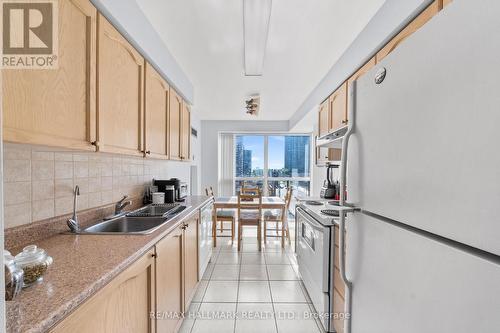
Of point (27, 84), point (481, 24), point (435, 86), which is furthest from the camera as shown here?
point (27, 84)

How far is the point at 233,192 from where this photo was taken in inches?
224

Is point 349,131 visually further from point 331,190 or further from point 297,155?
point 297,155

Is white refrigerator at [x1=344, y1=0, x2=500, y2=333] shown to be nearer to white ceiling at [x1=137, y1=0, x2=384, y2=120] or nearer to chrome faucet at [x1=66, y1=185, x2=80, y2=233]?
white ceiling at [x1=137, y1=0, x2=384, y2=120]

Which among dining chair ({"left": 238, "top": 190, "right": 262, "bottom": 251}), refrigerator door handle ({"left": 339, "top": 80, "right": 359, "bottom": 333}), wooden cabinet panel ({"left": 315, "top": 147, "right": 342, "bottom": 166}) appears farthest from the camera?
dining chair ({"left": 238, "top": 190, "right": 262, "bottom": 251})

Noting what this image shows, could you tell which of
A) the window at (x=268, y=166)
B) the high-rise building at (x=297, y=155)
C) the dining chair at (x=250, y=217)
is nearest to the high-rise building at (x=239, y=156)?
the window at (x=268, y=166)

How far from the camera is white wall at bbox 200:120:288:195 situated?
5508 mm

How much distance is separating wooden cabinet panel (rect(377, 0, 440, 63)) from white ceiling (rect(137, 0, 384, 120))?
31 cm

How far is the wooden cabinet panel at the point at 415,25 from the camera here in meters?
1.16

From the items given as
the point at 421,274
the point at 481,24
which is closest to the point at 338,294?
the point at 421,274

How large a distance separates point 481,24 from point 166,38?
213cm

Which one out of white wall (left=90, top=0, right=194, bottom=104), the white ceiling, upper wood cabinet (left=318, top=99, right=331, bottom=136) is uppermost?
the white ceiling

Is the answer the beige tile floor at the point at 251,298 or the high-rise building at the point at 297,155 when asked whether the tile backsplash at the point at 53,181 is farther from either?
the high-rise building at the point at 297,155

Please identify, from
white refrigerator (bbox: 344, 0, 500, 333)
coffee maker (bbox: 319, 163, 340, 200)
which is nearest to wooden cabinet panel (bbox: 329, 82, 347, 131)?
coffee maker (bbox: 319, 163, 340, 200)

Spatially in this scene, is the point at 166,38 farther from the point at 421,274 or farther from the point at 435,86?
the point at 421,274
